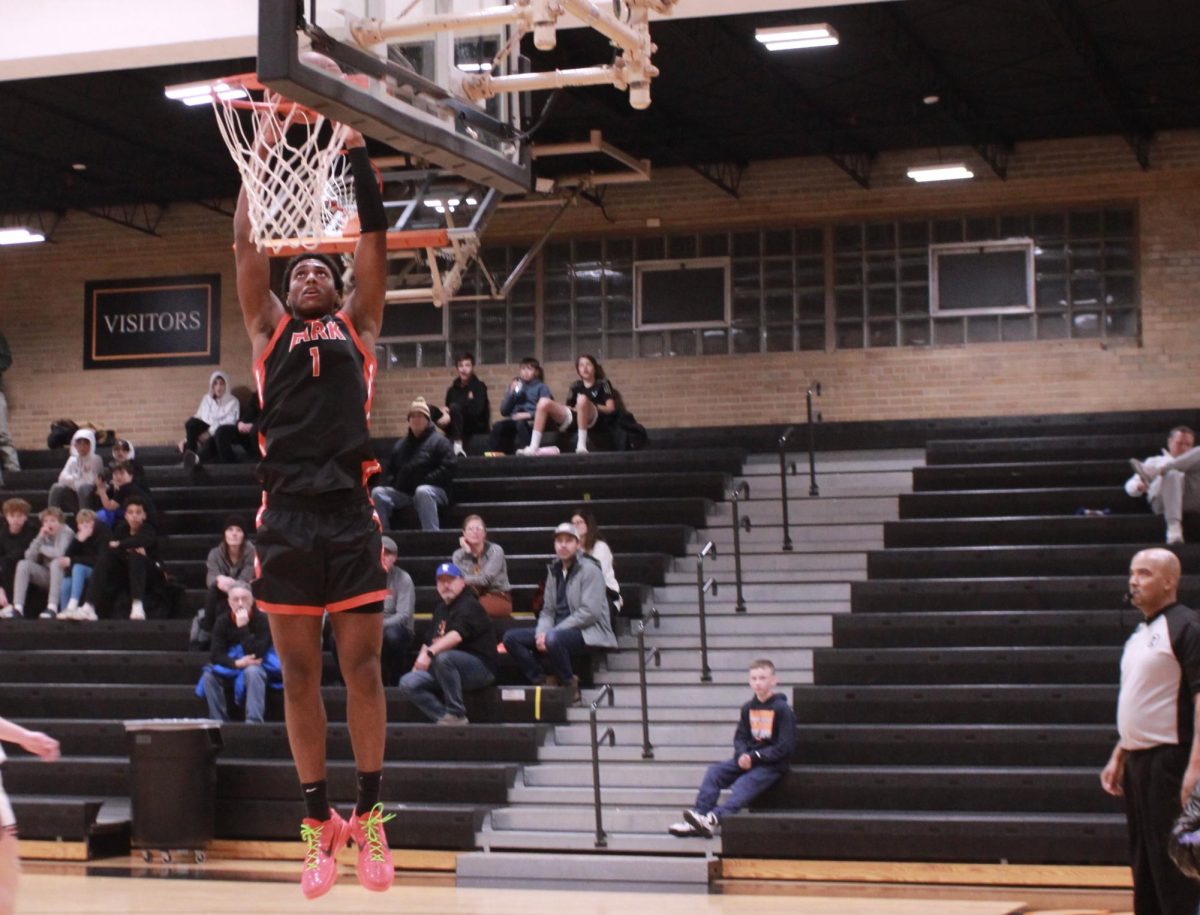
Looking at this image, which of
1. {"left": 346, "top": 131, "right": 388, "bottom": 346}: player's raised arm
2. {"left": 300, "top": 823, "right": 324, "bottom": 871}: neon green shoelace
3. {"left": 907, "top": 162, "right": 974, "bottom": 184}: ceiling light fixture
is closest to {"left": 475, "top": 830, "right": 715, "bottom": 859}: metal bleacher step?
{"left": 300, "top": 823, "right": 324, "bottom": 871}: neon green shoelace

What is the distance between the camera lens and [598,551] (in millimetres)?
12508

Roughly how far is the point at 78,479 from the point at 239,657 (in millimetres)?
3969

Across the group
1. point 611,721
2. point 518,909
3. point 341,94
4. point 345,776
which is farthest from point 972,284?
point 341,94

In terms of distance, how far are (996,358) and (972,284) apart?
92cm

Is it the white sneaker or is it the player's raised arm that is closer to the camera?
the player's raised arm

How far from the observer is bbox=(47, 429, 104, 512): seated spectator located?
1506 centimetres

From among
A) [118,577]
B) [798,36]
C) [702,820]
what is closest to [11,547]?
[118,577]

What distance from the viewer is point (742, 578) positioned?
13922 mm

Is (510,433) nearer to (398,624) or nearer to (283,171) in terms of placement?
(398,624)

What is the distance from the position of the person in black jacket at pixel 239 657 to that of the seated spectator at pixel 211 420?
532cm

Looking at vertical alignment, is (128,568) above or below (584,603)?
above

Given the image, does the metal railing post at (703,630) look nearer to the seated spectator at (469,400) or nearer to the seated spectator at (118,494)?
the seated spectator at (469,400)

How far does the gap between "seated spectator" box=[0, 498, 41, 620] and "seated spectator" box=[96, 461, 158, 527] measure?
66 centimetres

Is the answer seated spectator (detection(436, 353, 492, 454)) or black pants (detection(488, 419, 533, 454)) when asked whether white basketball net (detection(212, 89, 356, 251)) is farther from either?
seated spectator (detection(436, 353, 492, 454))
